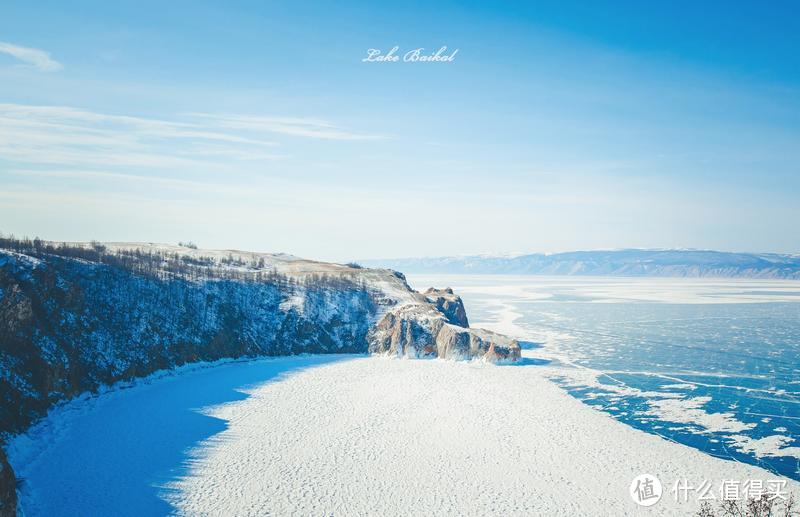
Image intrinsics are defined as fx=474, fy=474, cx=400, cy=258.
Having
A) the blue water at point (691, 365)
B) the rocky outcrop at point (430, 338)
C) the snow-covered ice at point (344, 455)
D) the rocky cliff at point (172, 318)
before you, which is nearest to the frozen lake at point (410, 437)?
the snow-covered ice at point (344, 455)

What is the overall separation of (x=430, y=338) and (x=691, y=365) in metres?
28.0

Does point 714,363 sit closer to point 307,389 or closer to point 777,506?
point 777,506

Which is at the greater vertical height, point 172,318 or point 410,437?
point 172,318

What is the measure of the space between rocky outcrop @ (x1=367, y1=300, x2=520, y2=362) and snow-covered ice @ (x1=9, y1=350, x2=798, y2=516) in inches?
467

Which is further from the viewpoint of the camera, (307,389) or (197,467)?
(307,389)

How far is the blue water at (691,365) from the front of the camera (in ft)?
102

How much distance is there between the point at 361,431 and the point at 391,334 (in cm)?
2937

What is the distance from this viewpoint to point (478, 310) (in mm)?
102125

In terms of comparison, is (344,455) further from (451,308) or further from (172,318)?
(451,308)

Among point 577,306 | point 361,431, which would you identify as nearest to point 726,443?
point 361,431

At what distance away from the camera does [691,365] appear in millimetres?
48812

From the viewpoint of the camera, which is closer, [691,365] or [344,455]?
[344,455]

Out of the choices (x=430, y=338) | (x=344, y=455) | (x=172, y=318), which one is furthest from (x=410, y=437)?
(x=172, y=318)

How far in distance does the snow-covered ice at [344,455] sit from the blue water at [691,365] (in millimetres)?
2768
